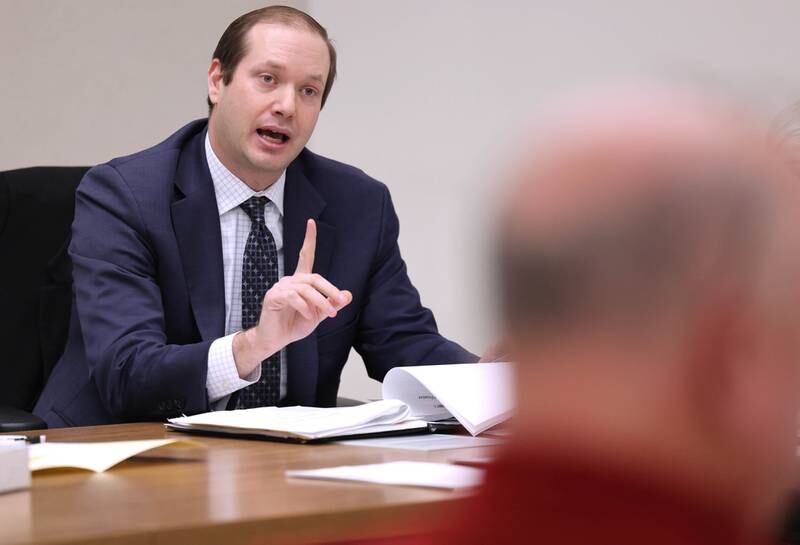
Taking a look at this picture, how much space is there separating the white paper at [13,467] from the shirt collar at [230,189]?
1.28 m

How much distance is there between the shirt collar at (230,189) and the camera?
2.42 m

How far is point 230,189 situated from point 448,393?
0.87 meters

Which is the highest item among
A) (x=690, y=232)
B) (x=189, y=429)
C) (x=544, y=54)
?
(x=544, y=54)

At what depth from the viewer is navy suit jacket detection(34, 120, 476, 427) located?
2.08 metres

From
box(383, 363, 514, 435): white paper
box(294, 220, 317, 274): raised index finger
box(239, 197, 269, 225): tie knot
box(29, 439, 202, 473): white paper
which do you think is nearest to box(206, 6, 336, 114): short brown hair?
box(239, 197, 269, 225): tie knot

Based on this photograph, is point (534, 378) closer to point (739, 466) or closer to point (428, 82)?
point (739, 466)

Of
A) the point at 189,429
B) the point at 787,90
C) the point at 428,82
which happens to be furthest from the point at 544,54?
the point at 787,90

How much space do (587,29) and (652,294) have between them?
3269 mm

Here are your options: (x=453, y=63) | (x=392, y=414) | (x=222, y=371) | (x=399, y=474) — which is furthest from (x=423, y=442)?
(x=453, y=63)

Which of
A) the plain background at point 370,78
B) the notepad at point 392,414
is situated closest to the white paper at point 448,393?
the notepad at point 392,414

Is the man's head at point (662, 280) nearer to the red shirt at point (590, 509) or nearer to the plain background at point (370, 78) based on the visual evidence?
the red shirt at point (590, 509)

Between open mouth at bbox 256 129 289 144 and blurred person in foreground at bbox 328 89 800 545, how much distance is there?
2229 mm

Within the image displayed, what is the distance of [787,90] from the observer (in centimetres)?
43

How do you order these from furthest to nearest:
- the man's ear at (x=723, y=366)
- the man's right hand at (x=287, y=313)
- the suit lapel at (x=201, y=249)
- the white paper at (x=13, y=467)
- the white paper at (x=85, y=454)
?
the suit lapel at (x=201, y=249) → the man's right hand at (x=287, y=313) → the white paper at (x=85, y=454) → the white paper at (x=13, y=467) → the man's ear at (x=723, y=366)
